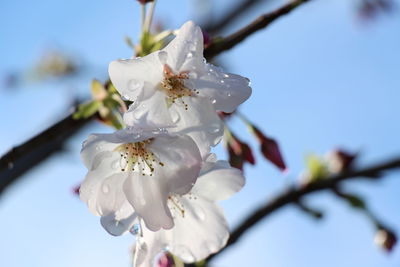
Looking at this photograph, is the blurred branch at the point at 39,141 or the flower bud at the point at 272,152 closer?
the blurred branch at the point at 39,141

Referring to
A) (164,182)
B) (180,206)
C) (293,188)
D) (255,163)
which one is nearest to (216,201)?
(180,206)

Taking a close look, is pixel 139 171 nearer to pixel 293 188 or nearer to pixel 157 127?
pixel 157 127

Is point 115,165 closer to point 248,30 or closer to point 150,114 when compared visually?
point 150,114

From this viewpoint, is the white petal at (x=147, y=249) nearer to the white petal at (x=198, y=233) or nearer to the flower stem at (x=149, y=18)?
the white petal at (x=198, y=233)

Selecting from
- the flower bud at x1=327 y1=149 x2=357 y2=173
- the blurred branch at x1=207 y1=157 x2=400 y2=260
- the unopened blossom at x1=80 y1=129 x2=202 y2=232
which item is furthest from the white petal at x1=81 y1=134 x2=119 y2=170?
the flower bud at x1=327 y1=149 x2=357 y2=173

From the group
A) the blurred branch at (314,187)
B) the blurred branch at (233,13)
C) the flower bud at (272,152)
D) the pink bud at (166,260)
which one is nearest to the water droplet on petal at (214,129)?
the pink bud at (166,260)
